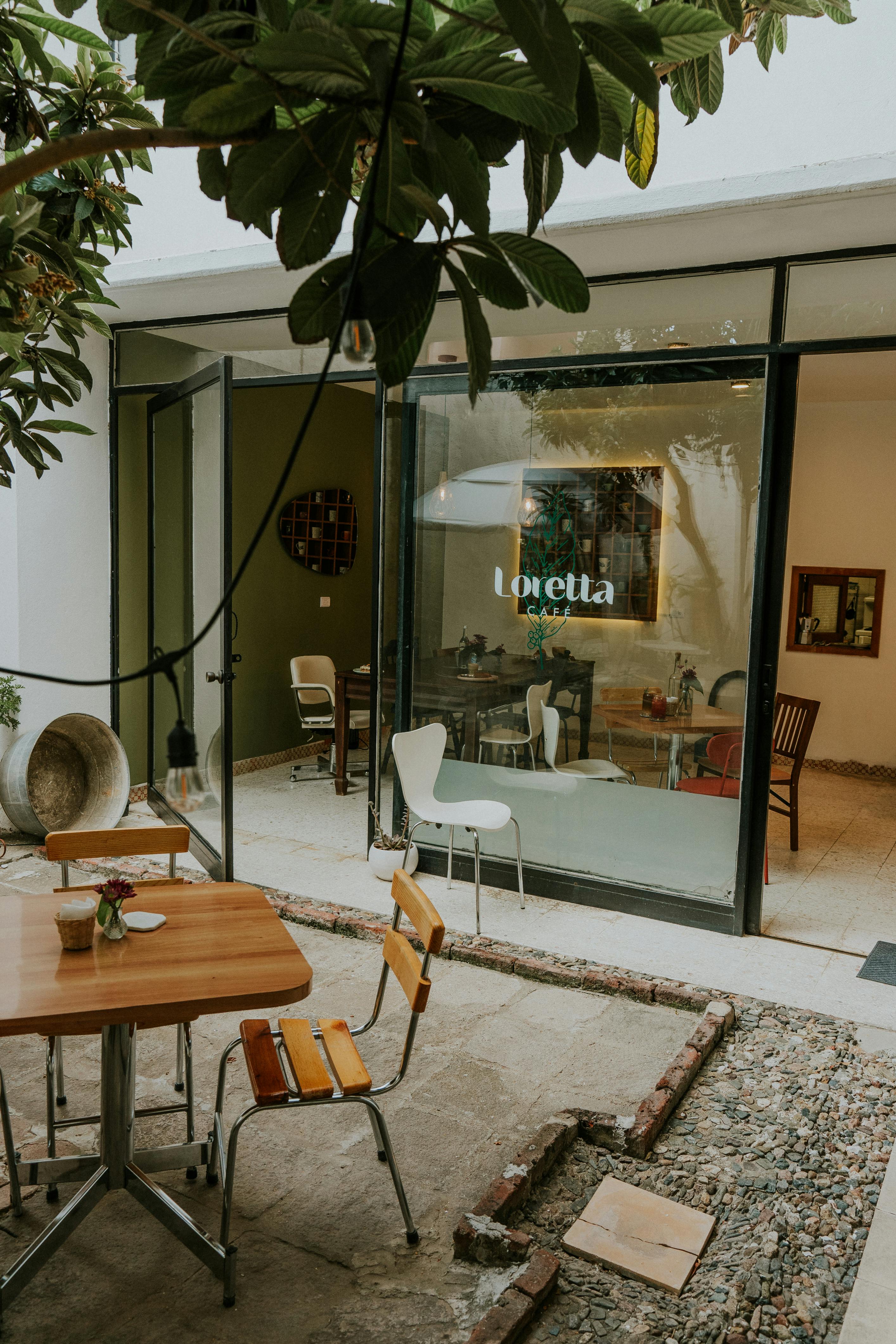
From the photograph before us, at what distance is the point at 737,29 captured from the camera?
149cm

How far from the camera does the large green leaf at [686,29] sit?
1.15 metres

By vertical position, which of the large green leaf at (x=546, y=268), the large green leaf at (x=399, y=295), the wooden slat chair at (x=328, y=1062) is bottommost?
the wooden slat chair at (x=328, y=1062)

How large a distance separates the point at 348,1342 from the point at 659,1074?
1.55 metres

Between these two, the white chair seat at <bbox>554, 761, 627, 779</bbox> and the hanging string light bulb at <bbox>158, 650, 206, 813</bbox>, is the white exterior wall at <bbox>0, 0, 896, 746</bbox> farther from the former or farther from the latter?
the hanging string light bulb at <bbox>158, 650, 206, 813</bbox>

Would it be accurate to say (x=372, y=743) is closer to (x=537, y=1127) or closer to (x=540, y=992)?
(x=540, y=992)

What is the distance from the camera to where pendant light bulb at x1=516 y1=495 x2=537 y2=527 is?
199 inches

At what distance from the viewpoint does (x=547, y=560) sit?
5031 millimetres

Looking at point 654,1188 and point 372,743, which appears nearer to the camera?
Result: point 654,1188

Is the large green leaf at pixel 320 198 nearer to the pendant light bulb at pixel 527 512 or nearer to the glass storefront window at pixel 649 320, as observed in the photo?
the glass storefront window at pixel 649 320

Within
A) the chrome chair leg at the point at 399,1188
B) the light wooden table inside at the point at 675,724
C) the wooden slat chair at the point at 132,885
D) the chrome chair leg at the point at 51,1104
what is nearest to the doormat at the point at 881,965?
the light wooden table inside at the point at 675,724

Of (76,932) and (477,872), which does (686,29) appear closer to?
(76,932)

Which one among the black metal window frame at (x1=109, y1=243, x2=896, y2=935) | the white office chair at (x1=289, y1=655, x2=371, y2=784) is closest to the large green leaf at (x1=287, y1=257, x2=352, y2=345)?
the black metal window frame at (x1=109, y1=243, x2=896, y2=935)

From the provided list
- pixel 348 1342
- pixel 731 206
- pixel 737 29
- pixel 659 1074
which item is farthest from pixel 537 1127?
pixel 731 206

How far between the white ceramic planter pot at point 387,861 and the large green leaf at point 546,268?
4.36 m
